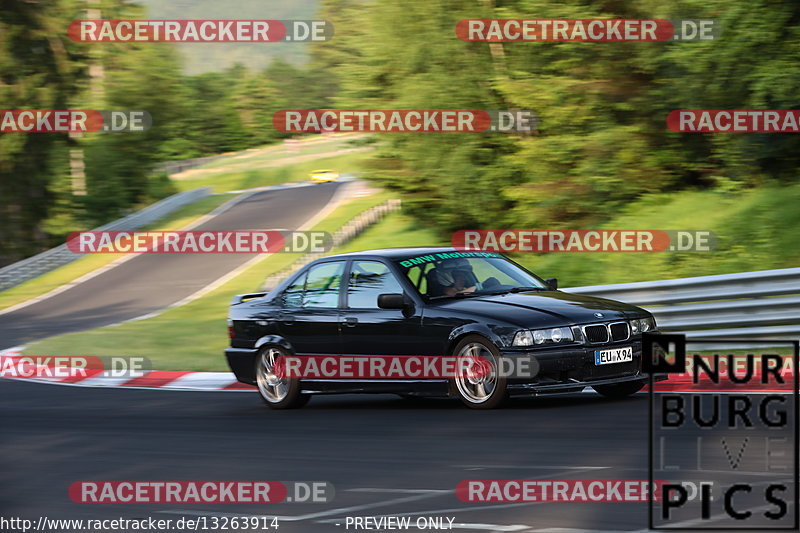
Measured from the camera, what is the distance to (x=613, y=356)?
10.2 meters

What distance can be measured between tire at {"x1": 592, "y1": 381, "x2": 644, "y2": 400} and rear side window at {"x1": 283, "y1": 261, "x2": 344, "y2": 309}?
2.58 meters

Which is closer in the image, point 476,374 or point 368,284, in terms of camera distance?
point 476,374

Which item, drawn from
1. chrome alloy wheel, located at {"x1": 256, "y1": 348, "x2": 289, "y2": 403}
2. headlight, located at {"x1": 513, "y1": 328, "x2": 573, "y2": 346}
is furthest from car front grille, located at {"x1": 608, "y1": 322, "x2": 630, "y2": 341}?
chrome alloy wheel, located at {"x1": 256, "y1": 348, "x2": 289, "y2": 403}

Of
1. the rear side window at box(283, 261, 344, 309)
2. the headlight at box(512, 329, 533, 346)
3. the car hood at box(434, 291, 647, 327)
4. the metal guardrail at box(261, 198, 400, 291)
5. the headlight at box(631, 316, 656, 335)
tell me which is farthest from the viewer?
the metal guardrail at box(261, 198, 400, 291)

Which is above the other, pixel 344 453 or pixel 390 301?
pixel 390 301

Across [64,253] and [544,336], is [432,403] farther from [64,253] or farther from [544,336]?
[64,253]

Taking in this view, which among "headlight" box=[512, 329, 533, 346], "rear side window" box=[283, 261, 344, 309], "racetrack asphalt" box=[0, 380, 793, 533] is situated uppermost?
"rear side window" box=[283, 261, 344, 309]

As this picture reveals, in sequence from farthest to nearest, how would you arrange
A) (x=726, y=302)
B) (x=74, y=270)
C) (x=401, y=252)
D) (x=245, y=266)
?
(x=74, y=270)
(x=245, y=266)
(x=726, y=302)
(x=401, y=252)

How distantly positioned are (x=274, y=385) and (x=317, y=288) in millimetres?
1033

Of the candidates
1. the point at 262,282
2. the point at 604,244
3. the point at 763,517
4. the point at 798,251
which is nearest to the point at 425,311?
the point at 763,517

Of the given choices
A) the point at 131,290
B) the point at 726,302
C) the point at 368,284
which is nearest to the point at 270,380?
the point at 368,284

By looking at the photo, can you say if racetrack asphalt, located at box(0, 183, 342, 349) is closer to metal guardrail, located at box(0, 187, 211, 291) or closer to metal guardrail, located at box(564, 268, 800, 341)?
metal guardrail, located at box(0, 187, 211, 291)

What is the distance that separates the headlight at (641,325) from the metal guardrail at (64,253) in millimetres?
28644

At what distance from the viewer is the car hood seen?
10094mm
